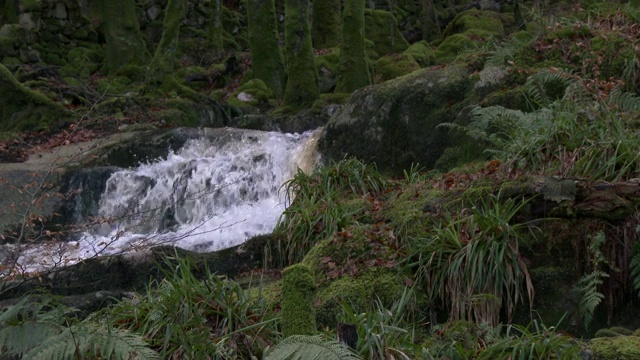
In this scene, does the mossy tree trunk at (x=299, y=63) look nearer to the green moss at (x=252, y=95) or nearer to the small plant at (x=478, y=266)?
the green moss at (x=252, y=95)

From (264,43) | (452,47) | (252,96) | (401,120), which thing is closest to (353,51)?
(252,96)

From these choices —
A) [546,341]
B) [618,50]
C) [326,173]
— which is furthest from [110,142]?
[546,341]

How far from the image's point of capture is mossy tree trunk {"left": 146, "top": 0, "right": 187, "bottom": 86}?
19516 millimetres

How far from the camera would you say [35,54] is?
2336 centimetres

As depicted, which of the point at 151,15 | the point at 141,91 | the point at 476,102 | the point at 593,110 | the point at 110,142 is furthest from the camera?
the point at 151,15

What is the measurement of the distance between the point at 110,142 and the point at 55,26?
11521mm

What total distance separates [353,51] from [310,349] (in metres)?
13.9

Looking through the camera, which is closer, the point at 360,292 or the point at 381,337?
the point at 381,337

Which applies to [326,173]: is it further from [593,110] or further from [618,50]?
[618,50]

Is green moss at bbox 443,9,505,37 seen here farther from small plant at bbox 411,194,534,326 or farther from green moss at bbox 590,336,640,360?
green moss at bbox 590,336,640,360

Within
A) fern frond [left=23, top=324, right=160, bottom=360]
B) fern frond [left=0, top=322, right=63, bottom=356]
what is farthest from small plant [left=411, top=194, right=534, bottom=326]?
fern frond [left=0, top=322, right=63, bottom=356]

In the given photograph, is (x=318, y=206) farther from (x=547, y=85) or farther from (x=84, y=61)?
(x=84, y=61)

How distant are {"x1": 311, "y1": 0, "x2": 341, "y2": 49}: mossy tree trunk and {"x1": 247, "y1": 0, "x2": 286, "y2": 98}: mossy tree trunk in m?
4.75

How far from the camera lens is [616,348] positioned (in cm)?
478
